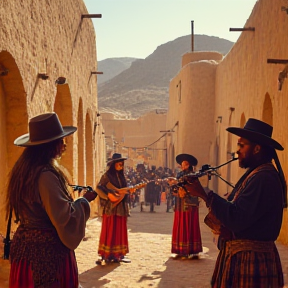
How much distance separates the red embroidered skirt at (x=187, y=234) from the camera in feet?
24.9

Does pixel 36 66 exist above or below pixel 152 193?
above

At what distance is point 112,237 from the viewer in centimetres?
705

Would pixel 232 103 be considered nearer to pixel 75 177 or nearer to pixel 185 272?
pixel 75 177

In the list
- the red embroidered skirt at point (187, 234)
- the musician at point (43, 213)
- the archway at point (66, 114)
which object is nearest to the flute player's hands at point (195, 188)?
the musician at point (43, 213)

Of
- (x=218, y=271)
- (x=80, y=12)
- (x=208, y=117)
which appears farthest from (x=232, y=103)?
(x=218, y=271)

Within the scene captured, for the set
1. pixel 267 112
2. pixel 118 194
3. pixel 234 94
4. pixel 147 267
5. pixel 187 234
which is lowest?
pixel 147 267

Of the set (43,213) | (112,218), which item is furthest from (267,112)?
(43,213)

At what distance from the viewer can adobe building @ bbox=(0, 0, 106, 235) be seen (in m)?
6.05

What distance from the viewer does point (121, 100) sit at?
70375mm

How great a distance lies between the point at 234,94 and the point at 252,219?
12.2 m

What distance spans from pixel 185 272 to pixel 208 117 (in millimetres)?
13805

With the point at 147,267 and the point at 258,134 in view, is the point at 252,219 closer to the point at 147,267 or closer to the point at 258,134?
the point at 258,134

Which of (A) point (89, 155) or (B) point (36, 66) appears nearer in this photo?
(B) point (36, 66)

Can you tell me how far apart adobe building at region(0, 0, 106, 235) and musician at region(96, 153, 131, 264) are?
55.7 inches
